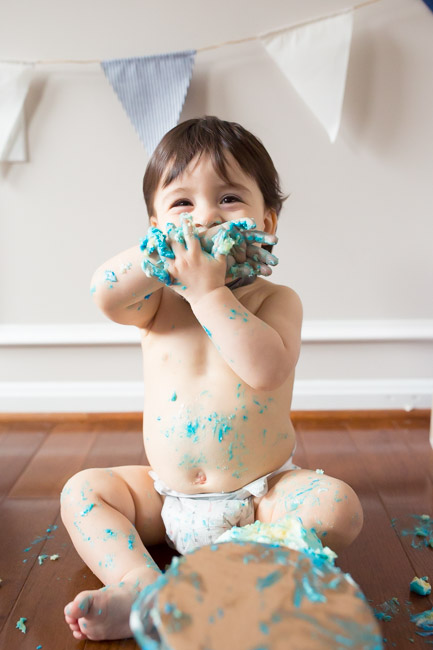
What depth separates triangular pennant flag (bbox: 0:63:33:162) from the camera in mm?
1484

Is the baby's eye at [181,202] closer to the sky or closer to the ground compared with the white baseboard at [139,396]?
closer to the sky

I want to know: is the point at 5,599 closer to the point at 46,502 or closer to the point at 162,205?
the point at 46,502

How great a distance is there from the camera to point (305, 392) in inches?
65.7

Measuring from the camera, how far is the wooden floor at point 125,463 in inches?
37.0

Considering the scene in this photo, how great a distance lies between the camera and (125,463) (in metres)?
1.42

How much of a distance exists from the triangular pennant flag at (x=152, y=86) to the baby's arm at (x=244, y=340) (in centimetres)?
69

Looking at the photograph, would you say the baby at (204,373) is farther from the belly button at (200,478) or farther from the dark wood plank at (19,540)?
the dark wood plank at (19,540)

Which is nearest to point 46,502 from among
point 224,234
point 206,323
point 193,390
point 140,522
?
point 140,522

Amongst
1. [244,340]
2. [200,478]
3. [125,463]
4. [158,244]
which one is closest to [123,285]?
[158,244]

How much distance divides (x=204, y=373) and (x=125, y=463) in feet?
1.52

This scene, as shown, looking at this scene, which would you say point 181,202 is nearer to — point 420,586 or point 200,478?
point 200,478

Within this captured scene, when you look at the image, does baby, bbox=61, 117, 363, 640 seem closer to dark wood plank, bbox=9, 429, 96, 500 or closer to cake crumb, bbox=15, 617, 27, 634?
cake crumb, bbox=15, 617, 27, 634

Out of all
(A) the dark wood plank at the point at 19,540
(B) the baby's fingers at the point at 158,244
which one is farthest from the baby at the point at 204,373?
(A) the dark wood plank at the point at 19,540

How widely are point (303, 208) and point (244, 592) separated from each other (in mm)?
1088
